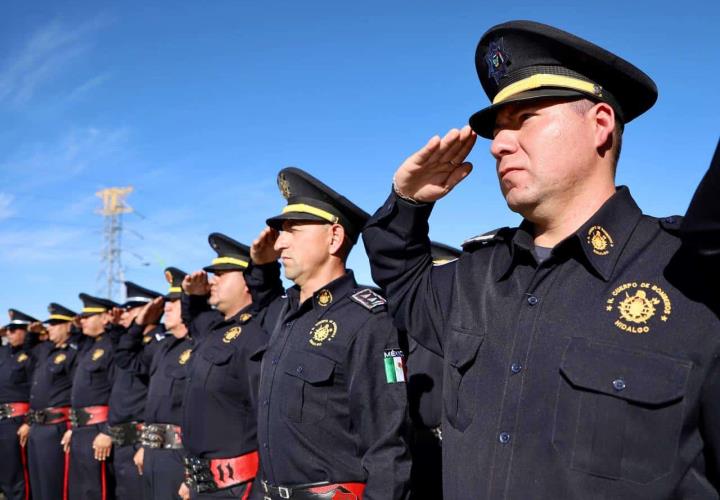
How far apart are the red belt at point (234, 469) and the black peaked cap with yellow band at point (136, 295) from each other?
17.1 feet

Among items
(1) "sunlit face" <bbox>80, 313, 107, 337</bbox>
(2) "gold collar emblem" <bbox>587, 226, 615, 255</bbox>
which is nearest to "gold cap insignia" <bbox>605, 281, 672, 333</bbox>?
(2) "gold collar emblem" <bbox>587, 226, 615, 255</bbox>

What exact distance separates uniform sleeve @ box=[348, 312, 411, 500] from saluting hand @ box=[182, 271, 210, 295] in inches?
146

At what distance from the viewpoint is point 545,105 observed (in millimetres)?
2168

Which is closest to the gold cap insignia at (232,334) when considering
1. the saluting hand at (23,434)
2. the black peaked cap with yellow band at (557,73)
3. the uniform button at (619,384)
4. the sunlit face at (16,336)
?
the black peaked cap with yellow band at (557,73)

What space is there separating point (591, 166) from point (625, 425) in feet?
2.80

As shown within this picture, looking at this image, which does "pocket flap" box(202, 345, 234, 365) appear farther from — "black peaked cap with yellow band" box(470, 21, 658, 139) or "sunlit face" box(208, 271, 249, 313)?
"black peaked cap with yellow band" box(470, 21, 658, 139)

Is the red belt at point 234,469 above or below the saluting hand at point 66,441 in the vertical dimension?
above

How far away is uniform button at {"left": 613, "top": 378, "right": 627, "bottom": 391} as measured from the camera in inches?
70.2

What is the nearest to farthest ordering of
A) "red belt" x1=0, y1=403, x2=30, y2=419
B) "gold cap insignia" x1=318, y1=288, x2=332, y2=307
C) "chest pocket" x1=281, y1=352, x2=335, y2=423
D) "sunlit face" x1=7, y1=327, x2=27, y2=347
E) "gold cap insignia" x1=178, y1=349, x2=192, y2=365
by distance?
"chest pocket" x1=281, y1=352, x2=335, y2=423
"gold cap insignia" x1=318, y1=288, x2=332, y2=307
"gold cap insignia" x1=178, y1=349, x2=192, y2=365
"red belt" x1=0, y1=403, x2=30, y2=419
"sunlit face" x1=7, y1=327, x2=27, y2=347

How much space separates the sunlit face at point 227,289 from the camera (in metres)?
6.39

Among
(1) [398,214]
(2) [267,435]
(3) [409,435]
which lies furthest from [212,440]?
(1) [398,214]

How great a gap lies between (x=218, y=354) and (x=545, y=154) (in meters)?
4.07

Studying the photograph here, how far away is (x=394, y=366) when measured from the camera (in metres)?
3.67

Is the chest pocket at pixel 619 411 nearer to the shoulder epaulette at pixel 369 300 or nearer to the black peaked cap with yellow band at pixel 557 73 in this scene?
the black peaked cap with yellow band at pixel 557 73
